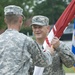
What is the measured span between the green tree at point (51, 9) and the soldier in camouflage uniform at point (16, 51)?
194 feet

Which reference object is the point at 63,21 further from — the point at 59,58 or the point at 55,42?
the point at 59,58

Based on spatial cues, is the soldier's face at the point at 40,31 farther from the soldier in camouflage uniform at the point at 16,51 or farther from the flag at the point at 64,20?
the soldier in camouflage uniform at the point at 16,51

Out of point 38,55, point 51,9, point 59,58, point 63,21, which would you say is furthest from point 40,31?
point 51,9

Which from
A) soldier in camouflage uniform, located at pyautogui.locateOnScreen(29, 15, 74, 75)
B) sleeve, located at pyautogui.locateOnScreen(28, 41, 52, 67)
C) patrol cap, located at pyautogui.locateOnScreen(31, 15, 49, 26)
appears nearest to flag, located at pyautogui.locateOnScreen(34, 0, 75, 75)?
soldier in camouflage uniform, located at pyautogui.locateOnScreen(29, 15, 74, 75)

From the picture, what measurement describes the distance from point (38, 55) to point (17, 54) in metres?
0.25

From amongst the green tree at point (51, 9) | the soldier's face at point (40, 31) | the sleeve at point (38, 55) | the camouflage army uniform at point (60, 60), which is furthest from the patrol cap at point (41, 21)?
the green tree at point (51, 9)

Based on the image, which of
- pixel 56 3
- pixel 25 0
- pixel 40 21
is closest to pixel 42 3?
pixel 56 3

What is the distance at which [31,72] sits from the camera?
5.00 m

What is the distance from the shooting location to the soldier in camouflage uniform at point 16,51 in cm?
422

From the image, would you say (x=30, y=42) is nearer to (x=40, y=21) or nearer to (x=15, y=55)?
(x=15, y=55)

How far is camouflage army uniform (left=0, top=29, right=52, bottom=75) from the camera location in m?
4.21

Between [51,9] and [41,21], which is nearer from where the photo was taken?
[41,21]

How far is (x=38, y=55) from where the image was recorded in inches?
171

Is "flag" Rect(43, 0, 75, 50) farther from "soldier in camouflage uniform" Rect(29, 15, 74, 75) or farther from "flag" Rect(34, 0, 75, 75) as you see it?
"soldier in camouflage uniform" Rect(29, 15, 74, 75)
